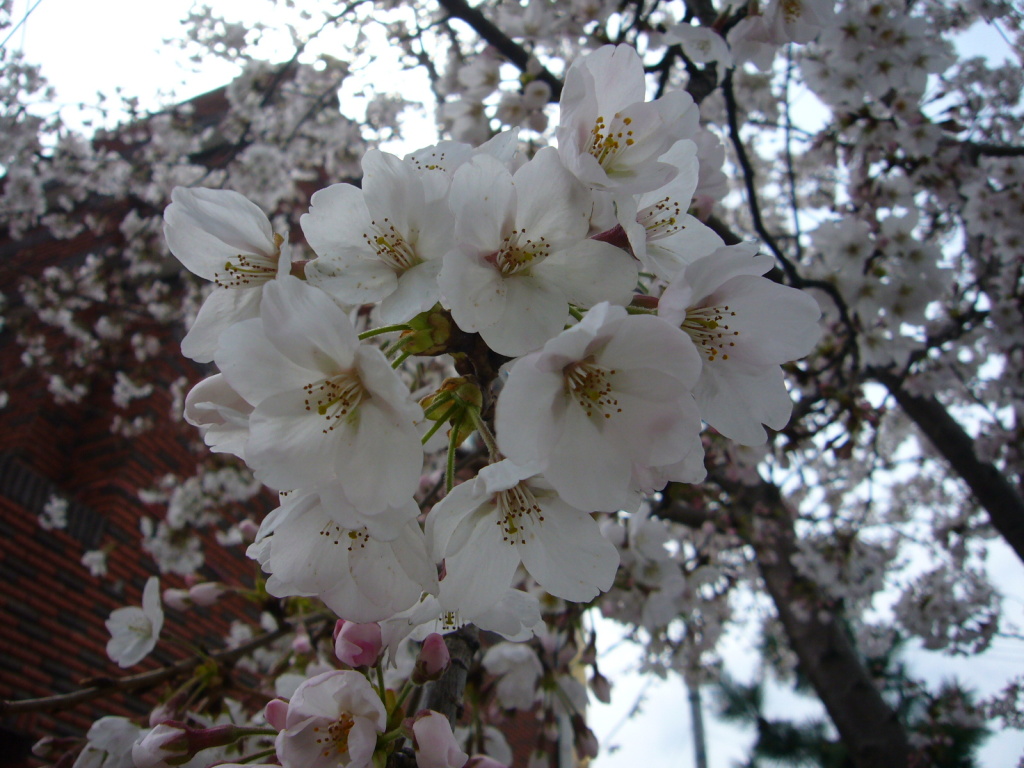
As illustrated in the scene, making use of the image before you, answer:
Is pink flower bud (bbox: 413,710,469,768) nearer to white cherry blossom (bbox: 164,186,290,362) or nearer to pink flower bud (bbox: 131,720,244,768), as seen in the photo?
pink flower bud (bbox: 131,720,244,768)

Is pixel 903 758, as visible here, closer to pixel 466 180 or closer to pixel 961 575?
pixel 961 575

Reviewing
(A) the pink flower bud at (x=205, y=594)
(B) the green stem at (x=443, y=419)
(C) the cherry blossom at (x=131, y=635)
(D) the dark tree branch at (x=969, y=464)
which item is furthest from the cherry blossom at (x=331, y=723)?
(D) the dark tree branch at (x=969, y=464)

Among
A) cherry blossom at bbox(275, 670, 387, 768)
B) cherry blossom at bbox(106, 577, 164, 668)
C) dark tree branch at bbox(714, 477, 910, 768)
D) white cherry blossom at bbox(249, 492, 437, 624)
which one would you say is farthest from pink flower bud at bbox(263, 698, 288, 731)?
dark tree branch at bbox(714, 477, 910, 768)

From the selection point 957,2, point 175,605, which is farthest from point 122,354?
point 957,2

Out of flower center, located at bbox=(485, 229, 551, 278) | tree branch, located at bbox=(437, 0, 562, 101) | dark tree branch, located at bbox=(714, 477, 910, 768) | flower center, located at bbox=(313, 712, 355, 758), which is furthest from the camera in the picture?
dark tree branch, located at bbox=(714, 477, 910, 768)

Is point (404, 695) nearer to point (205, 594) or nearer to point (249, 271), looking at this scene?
point (249, 271)

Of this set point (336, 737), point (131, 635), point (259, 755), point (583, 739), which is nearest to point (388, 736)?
point (336, 737)
